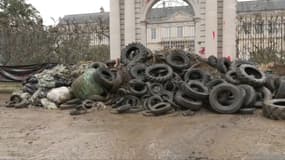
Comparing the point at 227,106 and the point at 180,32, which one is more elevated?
the point at 180,32

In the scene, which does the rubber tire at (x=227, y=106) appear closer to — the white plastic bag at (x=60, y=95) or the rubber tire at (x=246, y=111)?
the rubber tire at (x=246, y=111)

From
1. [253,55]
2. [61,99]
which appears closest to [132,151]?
[61,99]


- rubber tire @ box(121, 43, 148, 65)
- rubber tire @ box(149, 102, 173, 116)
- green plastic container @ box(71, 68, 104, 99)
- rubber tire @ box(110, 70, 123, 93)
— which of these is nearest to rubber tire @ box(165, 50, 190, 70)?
rubber tire @ box(121, 43, 148, 65)

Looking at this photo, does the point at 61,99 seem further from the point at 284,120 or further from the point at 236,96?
the point at 284,120

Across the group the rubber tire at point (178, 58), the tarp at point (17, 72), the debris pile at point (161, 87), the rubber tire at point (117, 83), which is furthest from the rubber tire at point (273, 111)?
the tarp at point (17, 72)

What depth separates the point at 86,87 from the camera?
895 centimetres

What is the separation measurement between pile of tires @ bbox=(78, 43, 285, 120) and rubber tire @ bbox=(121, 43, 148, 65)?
0.09ft

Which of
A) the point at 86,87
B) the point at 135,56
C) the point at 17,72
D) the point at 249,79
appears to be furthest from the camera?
the point at 17,72

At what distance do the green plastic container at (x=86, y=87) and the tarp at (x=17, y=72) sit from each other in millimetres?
5886

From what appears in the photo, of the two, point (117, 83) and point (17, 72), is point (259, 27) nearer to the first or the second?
point (117, 83)

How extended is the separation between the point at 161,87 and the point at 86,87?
189 cm

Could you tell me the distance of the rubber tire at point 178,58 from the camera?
9.29 metres

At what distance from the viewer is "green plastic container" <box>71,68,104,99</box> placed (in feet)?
29.4

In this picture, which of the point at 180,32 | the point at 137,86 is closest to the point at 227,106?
the point at 137,86
